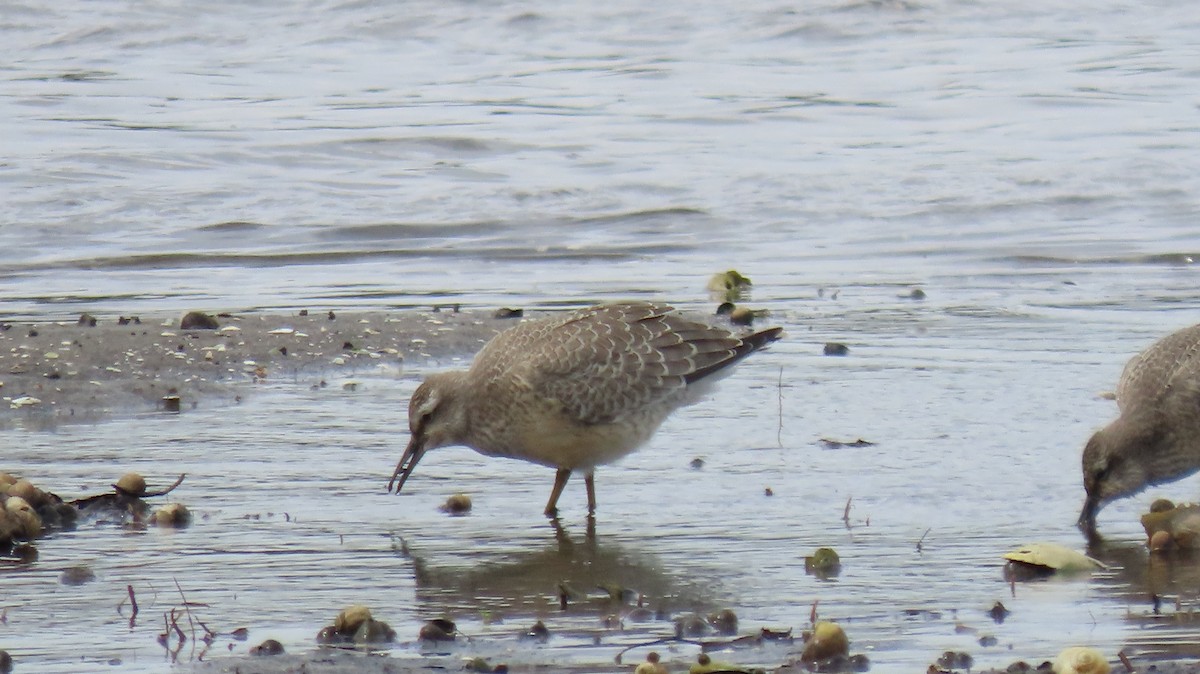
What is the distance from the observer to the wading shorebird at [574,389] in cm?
702

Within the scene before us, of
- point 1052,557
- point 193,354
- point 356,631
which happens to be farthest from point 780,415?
point 356,631

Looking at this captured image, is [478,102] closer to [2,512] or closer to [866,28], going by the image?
[866,28]

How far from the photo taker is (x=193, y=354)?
9.29 m

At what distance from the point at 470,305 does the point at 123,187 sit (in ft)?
18.0

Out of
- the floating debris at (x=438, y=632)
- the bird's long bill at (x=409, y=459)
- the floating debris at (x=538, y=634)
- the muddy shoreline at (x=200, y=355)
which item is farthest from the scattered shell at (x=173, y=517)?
the muddy shoreline at (x=200, y=355)

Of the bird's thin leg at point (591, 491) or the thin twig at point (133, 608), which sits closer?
the thin twig at point (133, 608)

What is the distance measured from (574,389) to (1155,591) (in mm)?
2442

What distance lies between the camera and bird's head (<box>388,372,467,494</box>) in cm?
690

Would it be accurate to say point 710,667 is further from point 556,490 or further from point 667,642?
point 556,490

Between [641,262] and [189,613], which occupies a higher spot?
[641,262]

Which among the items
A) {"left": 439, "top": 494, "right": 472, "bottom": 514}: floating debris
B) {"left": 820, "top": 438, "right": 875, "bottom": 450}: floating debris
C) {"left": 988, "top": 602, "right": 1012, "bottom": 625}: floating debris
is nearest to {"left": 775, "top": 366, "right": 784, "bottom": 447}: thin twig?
{"left": 820, "top": 438, "right": 875, "bottom": 450}: floating debris

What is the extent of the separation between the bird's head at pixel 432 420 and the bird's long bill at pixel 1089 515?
7.51 ft

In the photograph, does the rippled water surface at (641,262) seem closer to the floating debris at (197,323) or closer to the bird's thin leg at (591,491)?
the bird's thin leg at (591,491)

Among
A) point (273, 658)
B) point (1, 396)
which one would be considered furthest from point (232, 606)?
point (1, 396)
